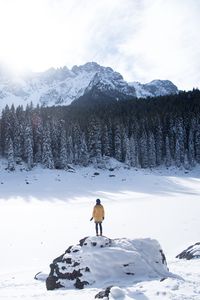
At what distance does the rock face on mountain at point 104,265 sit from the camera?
1561cm

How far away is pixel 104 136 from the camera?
10350cm

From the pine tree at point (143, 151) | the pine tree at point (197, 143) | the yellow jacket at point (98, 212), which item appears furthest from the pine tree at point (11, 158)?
the yellow jacket at point (98, 212)

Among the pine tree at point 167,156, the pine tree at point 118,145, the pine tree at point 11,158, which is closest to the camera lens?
the pine tree at point 11,158

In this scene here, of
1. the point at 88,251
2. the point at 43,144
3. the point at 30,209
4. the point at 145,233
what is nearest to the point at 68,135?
the point at 43,144

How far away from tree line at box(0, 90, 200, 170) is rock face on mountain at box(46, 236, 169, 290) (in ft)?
227

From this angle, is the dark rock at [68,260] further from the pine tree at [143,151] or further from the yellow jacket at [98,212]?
the pine tree at [143,151]

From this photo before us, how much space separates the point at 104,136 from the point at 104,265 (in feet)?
288

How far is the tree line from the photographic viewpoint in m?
92.4

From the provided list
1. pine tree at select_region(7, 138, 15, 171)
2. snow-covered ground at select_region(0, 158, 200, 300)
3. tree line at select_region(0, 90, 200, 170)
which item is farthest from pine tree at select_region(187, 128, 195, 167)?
pine tree at select_region(7, 138, 15, 171)

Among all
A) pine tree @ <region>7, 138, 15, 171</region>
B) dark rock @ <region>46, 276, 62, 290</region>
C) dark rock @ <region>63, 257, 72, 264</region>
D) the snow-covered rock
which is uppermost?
pine tree @ <region>7, 138, 15, 171</region>

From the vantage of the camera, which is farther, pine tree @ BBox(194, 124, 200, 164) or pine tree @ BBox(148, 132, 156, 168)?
pine tree @ BBox(194, 124, 200, 164)

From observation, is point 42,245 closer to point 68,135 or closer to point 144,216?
point 144,216

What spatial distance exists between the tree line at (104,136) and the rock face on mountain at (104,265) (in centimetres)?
6922

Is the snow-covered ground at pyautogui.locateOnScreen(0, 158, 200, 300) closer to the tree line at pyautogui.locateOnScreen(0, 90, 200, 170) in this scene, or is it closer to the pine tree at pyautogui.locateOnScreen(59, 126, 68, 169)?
the pine tree at pyautogui.locateOnScreen(59, 126, 68, 169)
